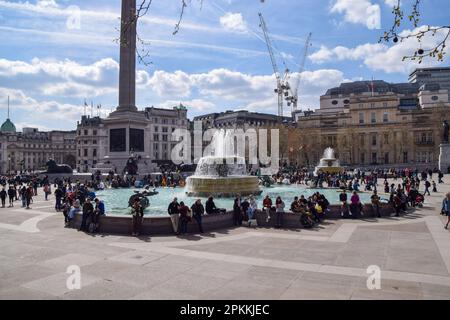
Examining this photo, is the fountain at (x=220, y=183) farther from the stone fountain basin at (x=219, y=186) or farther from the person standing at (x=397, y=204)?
the person standing at (x=397, y=204)

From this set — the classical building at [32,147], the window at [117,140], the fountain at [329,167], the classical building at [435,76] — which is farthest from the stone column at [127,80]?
the classical building at [435,76]

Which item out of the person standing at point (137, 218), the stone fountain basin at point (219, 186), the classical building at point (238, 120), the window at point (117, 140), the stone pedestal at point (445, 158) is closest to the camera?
the person standing at point (137, 218)

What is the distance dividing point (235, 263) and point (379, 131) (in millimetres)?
98553

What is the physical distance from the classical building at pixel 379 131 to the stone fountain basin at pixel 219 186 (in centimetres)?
6302

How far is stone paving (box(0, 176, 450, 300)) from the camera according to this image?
314 inches

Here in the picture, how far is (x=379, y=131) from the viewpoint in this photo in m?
98.2

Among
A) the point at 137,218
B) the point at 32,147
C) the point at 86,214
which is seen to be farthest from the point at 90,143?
the point at 137,218

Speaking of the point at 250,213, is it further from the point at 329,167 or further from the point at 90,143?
the point at 90,143

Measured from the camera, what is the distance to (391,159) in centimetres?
9794

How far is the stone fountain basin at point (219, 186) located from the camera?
1097 inches

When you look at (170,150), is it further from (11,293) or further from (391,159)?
(11,293)

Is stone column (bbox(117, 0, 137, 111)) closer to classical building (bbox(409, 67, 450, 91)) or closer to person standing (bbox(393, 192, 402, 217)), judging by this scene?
person standing (bbox(393, 192, 402, 217))
